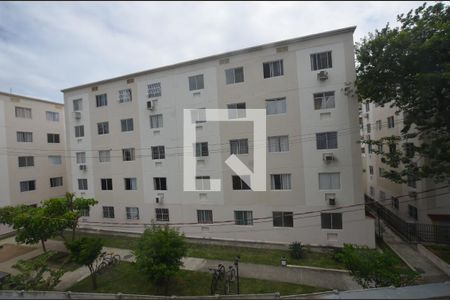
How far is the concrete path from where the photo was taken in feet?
Result: 33.0

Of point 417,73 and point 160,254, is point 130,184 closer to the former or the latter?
point 160,254

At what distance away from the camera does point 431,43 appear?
877 cm

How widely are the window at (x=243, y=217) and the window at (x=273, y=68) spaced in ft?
28.4

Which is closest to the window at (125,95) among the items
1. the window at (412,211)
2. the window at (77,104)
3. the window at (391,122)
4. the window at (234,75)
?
the window at (77,104)

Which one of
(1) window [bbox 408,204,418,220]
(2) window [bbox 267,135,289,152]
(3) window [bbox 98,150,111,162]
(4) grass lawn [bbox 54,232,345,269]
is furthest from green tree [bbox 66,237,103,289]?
(1) window [bbox 408,204,418,220]

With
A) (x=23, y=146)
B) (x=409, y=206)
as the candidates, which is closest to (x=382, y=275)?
(x=409, y=206)

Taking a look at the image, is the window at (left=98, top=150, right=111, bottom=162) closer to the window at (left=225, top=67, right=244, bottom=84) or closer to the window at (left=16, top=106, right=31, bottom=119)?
the window at (left=16, top=106, right=31, bottom=119)

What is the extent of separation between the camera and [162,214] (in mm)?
17016

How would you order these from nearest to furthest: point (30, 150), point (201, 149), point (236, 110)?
1. point (236, 110)
2. point (201, 149)
3. point (30, 150)

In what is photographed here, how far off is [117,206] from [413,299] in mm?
18098

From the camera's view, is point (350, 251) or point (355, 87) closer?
point (350, 251)

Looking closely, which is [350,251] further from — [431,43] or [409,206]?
[409,206]

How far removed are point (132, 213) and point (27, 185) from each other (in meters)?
11.9

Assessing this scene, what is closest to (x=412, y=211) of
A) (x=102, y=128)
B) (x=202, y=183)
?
(x=202, y=183)
